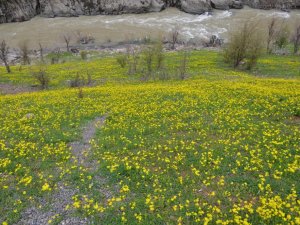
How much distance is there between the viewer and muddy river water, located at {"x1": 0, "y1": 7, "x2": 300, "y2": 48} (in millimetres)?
76625

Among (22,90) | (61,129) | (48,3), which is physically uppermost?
(48,3)

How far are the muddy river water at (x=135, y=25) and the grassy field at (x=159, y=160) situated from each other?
56902 mm

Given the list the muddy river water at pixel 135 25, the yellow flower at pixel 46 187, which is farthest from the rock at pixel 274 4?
the yellow flower at pixel 46 187

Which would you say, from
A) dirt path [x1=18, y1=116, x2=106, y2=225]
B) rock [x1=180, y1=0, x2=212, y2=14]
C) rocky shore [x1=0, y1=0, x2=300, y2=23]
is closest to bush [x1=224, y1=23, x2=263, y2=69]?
dirt path [x1=18, y1=116, x2=106, y2=225]

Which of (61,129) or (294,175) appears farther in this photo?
(61,129)

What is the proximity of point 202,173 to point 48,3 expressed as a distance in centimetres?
10914

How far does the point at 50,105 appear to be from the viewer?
18750mm

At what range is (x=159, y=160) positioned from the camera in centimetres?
1096

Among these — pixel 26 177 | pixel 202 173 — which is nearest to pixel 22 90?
pixel 26 177

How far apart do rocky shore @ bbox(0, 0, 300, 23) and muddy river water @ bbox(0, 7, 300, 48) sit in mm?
3474

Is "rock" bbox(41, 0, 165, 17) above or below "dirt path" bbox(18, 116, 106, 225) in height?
above

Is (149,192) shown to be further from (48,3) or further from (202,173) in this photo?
Answer: (48,3)

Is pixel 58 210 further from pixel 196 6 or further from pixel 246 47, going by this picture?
pixel 196 6

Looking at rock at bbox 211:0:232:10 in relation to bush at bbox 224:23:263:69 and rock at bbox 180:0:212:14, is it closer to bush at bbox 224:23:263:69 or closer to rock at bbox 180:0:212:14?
rock at bbox 180:0:212:14
